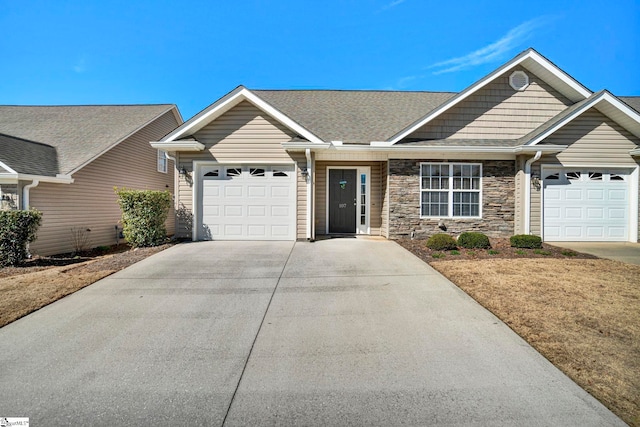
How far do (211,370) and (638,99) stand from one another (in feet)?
64.3

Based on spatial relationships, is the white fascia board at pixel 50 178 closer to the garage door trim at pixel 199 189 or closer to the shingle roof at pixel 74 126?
the shingle roof at pixel 74 126

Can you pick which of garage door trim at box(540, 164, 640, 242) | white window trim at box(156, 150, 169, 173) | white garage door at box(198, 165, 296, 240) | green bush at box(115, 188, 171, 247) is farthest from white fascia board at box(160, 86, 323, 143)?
garage door trim at box(540, 164, 640, 242)

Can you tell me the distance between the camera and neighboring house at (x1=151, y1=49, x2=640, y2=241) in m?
9.63

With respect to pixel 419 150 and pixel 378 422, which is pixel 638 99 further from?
pixel 378 422

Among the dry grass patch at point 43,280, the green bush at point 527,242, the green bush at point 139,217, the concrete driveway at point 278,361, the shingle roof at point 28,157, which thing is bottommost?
the concrete driveway at point 278,361

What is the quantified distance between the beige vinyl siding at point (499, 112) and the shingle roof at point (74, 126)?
11957mm

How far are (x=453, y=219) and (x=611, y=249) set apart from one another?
4346 mm

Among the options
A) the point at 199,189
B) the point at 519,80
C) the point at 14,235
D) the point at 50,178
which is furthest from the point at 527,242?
the point at 50,178

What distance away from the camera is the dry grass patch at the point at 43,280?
4.61m

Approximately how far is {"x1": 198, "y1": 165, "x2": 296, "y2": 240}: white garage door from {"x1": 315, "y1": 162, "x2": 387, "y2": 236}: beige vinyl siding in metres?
1.81

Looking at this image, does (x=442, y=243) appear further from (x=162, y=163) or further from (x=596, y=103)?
(x=162, y=163)

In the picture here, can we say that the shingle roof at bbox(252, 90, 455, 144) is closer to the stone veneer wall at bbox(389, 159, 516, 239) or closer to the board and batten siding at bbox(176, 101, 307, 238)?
the board and batten siding at bbox(176, 101, 307, 238)

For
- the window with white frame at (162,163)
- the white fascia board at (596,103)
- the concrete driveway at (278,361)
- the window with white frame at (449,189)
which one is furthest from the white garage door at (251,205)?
the white fascia board at (596,103)

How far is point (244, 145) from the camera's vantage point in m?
9.67
